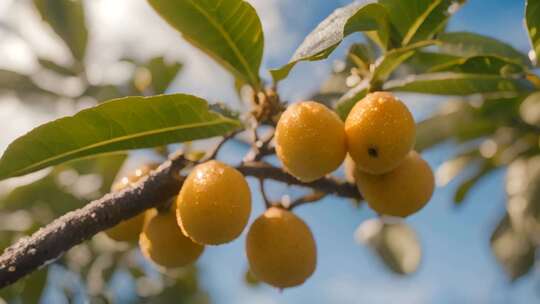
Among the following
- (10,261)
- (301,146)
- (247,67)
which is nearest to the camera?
(10,261)

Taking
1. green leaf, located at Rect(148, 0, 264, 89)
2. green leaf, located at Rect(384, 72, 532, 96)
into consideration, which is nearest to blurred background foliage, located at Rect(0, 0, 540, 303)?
green leaf, located at Rect(384, 72, 532, 96)

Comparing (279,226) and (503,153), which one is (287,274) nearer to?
(279,226)

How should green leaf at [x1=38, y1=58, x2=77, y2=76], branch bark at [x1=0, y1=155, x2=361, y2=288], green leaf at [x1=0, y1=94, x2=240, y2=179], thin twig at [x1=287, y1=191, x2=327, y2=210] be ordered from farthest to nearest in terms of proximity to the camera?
green leaf at [x1=38, y1=58, x2=77, y2=76] < thin twig at [x1=287, y1=191, x2=327, y2=210] < green leaf at [x1=0, y1=94, x2=240, y2=179] < branch bark at [x1=0, y1=155, x2=361, y2=288]

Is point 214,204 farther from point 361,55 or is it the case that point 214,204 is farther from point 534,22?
point 534,22

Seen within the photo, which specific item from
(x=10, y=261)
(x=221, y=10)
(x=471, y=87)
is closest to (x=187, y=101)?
(x=221, y=10)

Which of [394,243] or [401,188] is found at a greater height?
[401,188]

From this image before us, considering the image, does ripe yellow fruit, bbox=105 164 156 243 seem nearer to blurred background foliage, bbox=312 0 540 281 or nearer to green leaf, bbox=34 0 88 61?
blurred background foliage, bbox=312 0 540 281

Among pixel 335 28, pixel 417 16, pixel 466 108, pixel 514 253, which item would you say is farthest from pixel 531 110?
pixel 335 28
